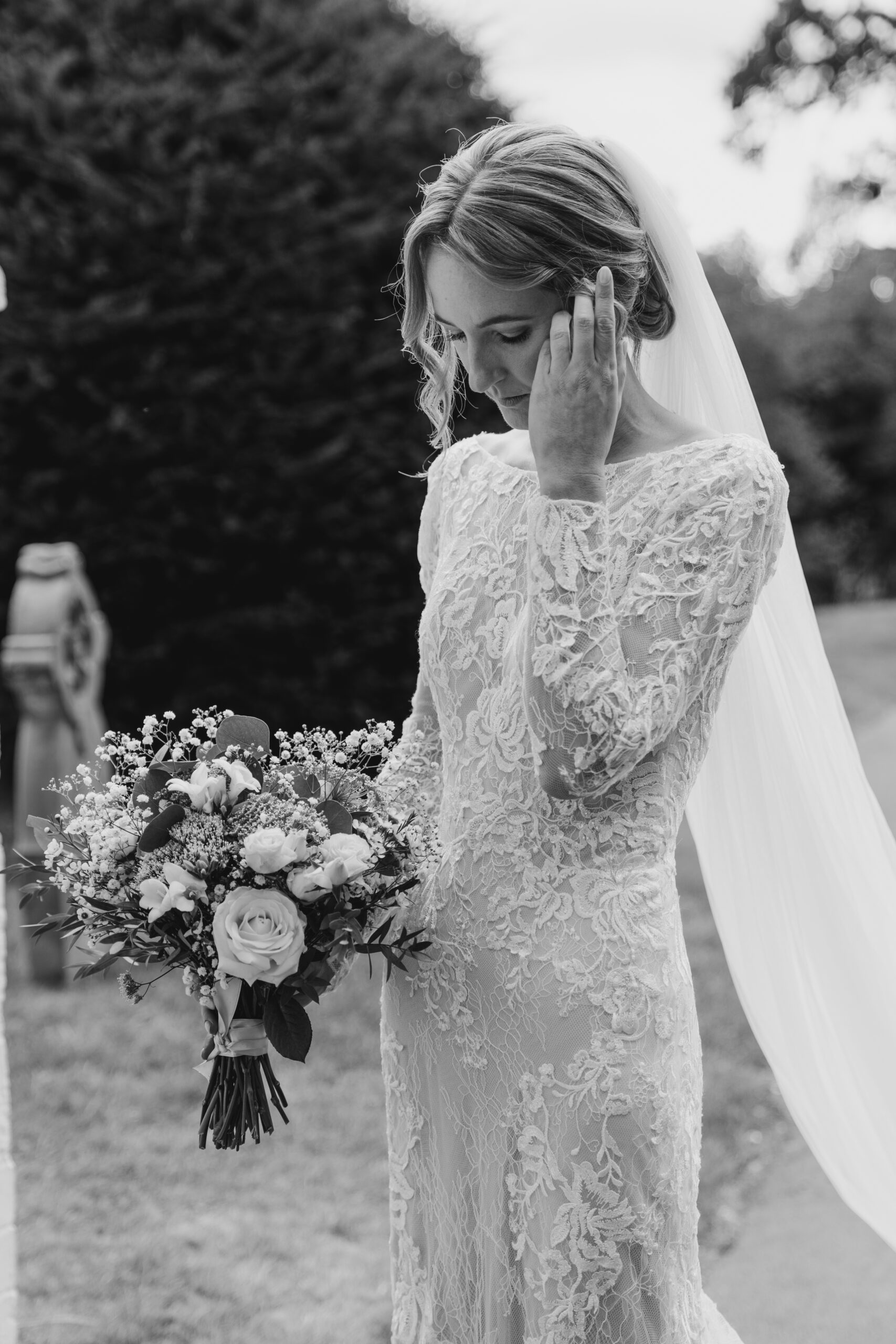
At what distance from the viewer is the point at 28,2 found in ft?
25.9

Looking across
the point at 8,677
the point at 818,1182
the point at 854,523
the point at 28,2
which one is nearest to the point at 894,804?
the point at 818,1182

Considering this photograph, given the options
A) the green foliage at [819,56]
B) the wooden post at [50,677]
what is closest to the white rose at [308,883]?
the wooden post at [50,677]

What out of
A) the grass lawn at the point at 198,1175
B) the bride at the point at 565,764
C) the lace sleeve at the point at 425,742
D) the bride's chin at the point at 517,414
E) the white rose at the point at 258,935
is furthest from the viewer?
the grass lawn at the point at 198,1175

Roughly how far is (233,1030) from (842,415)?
3334cm

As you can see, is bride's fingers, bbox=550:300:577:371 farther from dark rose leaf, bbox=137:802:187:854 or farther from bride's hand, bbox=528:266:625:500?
dark rose leaf, bbox=137:802:187:854

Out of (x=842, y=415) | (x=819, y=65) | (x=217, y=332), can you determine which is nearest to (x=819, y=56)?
(x=819, y=65)

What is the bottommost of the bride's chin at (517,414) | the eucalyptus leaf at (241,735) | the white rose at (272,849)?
the white rose at (272,849)

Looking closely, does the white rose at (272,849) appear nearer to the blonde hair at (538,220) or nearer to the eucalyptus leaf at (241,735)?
the eucalyptus leaf at (241,735)

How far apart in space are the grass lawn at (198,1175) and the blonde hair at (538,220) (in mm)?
3007

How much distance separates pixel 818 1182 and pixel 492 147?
13.4 feet

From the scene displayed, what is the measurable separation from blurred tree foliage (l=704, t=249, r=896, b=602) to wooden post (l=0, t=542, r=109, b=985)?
2091cm

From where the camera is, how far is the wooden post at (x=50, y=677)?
20.1 feet

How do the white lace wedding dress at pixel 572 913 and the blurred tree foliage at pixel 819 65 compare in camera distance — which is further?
the blurred tree foliage at pixel 819 65

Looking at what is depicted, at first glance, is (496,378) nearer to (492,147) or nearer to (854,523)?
(492,147)
